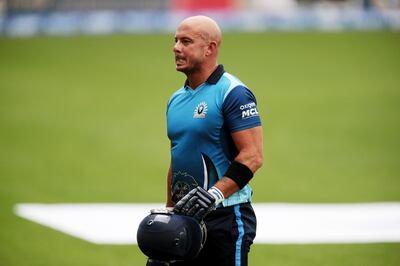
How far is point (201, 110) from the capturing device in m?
6.52

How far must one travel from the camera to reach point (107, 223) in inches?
457

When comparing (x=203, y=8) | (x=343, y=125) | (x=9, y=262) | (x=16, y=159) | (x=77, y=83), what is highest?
(x=203, y=8)

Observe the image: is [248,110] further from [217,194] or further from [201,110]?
[217,194]

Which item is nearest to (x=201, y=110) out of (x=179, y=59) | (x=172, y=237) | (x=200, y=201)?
(x=179, y=59)

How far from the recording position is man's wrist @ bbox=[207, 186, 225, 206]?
6301 millimetres

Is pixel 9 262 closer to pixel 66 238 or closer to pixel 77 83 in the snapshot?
pixel 66 238

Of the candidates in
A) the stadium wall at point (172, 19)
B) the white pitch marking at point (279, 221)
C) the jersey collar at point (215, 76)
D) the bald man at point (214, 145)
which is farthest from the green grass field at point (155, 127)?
the jersey collar at point (215, 76)

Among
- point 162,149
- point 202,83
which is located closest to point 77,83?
point 162,149

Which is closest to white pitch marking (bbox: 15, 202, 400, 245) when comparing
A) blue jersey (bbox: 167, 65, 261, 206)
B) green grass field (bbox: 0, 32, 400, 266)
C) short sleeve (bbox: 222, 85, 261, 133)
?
green grass field (bbox: 0, 32, 400, 266)

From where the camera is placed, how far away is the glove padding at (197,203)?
6.27 metres

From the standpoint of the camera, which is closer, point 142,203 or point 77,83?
point 142,203

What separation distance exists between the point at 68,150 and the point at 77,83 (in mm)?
8645

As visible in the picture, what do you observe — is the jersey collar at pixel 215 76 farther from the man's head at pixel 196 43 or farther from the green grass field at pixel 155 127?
the green grass field at pixel 155 127

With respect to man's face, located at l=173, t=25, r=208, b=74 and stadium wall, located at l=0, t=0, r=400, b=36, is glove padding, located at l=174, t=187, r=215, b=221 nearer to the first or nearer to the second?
man's face, located at l=173, t=25, r=208, b=74
